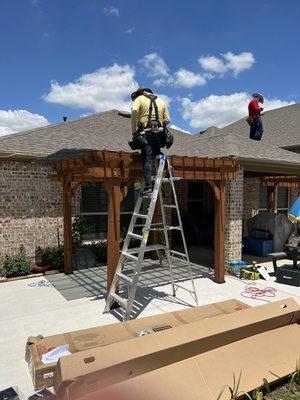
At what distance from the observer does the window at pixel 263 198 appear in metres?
14.8

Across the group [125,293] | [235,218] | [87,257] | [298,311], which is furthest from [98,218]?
[298,311]

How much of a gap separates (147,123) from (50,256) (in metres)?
5.38

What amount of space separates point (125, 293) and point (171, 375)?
4013 mm

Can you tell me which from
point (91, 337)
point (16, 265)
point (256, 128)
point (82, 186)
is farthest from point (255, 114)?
point (91, 337)

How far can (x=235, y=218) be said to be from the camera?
966cm

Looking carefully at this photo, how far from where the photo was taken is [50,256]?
30.8ft

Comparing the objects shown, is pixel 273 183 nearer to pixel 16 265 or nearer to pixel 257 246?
pixel 257 246

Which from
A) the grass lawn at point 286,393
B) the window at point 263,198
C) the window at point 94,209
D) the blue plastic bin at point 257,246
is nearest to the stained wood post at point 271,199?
the window at point 263,198

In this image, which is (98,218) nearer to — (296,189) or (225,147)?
(225,147)

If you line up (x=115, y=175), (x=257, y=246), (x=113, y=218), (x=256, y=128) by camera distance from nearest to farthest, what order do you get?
(x=115, y=175), (x=113, y=218), (x=256, y=128), (x=257, y=246)

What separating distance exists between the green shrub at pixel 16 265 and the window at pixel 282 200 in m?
11.5

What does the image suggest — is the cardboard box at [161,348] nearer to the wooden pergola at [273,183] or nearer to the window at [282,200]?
the wooden pergola at [273,183]

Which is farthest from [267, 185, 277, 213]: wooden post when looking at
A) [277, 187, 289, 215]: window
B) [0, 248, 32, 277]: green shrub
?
[0, 248, 32, 277]: green shrub

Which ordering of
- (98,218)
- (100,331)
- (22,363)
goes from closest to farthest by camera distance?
(22,363), (100,331), (98,218)
